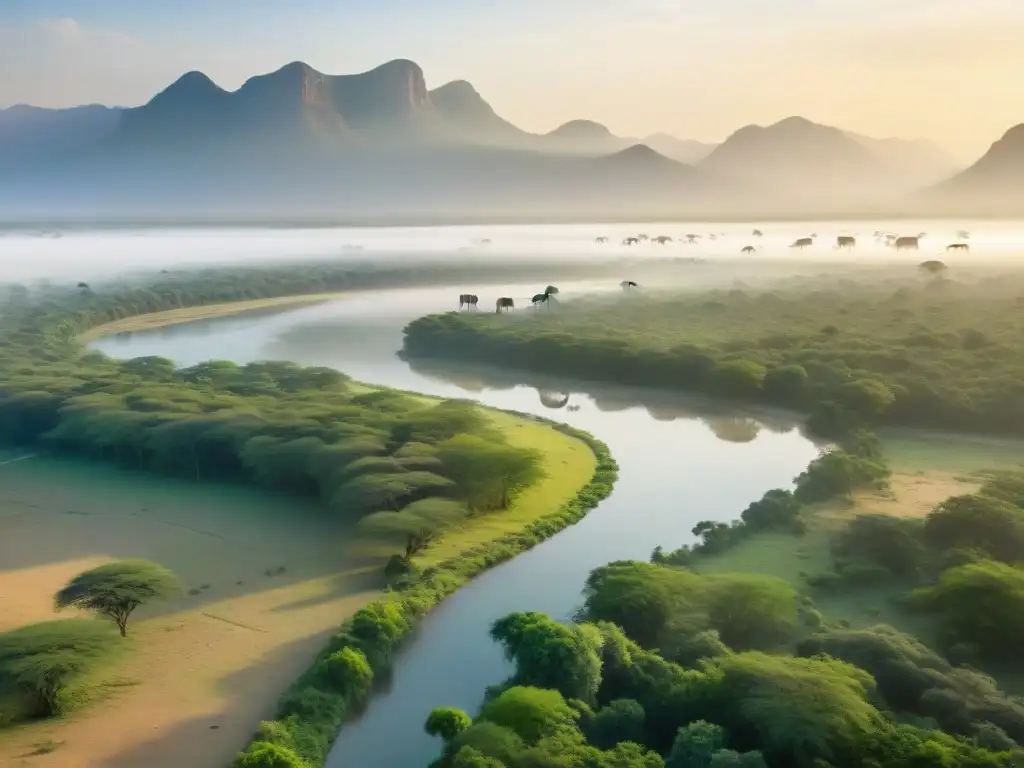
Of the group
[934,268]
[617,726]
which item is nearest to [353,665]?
[617,726]

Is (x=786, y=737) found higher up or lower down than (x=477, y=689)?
higher up

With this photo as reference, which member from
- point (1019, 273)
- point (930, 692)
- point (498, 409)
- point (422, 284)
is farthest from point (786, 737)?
point (1019, 273)

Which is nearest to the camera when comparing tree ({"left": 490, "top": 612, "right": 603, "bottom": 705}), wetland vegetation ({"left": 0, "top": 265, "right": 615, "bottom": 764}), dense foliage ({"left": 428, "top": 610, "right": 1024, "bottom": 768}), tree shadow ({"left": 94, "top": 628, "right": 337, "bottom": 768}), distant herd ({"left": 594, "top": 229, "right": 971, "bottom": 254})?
dense foliage ({"left": 428, "top": 610, "right": 1024, "bottom": 768})

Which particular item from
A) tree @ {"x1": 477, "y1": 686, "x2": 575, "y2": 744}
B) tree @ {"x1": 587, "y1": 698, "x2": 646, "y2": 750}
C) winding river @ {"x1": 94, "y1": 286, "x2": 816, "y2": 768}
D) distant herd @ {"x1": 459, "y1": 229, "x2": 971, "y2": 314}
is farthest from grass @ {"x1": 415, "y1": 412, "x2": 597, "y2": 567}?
distant herd @ {"x1": 459, "y1": 229, "x2": 971, "y2": 314}

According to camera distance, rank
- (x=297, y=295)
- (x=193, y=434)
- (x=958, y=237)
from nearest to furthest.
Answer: (x=193, y=434), (x=297, y=295), (x=958, y=237)

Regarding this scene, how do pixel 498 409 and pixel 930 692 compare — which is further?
pixel 498 409

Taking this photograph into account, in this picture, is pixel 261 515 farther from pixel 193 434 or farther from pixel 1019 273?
pixel 1019 273

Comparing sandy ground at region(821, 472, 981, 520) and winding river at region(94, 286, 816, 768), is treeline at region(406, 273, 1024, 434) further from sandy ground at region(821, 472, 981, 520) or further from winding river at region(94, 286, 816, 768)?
sandy ground at region(821, 472, 981, 520)
